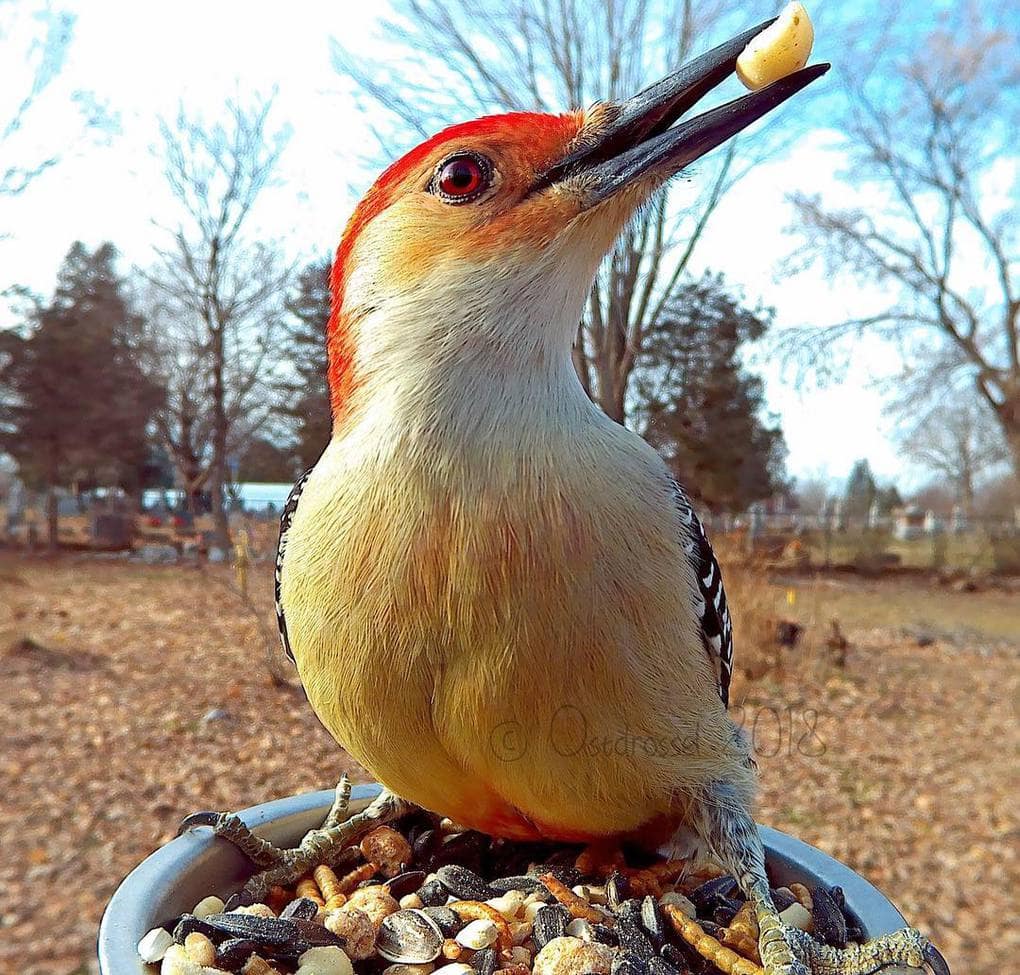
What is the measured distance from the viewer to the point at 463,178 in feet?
4.53

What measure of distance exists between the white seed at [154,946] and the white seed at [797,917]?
1042 mm

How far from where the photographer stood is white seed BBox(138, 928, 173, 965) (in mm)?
1225

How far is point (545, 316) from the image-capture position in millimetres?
1374

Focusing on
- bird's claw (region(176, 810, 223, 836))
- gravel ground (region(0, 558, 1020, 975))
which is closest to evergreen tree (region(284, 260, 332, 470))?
gravel ground (region(0, 558, 1020, 975))

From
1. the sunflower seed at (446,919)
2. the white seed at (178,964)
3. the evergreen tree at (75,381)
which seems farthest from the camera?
the evergreen tree at (75,381)

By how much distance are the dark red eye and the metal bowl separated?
1324mm

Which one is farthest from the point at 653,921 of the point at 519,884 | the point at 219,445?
the point at 219,445

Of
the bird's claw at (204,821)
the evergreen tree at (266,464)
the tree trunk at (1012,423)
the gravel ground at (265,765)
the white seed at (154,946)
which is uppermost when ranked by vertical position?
the tree trunk at (1012,423)

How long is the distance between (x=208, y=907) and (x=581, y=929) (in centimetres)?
71

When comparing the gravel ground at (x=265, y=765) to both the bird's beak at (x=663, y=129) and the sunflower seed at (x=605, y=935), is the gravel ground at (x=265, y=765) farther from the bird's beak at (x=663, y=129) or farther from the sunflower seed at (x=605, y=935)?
the bird's beak at (x=663, y=129)

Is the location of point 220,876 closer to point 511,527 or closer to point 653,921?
point 653,921

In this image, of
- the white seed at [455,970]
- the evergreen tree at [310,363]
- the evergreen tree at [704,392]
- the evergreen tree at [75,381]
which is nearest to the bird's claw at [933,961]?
the white seed at [455,970]

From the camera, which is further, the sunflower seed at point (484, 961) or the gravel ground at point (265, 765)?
the gravel ground at point (265, 765)

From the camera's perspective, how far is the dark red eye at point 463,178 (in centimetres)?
138
